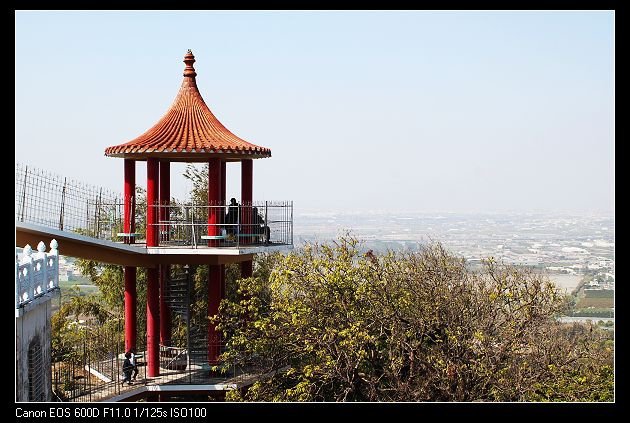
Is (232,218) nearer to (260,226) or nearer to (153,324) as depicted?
(260,226)

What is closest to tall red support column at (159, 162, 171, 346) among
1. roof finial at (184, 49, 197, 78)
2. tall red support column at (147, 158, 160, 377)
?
tall red support column at (147, 158, 160, 377)

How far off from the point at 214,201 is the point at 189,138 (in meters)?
1.52

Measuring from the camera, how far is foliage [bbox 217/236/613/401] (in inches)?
774

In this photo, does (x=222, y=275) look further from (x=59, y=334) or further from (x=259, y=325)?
(x=59, y=334)

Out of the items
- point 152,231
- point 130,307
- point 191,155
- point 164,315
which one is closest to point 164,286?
point 164,315

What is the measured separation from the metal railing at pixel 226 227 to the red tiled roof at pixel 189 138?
1.17m

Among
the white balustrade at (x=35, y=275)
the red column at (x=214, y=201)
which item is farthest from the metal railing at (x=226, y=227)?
the white balustrade at (x=35, y=275)

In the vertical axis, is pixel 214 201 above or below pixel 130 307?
above

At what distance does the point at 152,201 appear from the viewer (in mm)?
21016

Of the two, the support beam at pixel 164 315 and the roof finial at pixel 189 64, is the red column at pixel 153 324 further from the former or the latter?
the roof finial at pixel 189 64

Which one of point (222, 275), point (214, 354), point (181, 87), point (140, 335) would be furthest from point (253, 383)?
point (140, 335)

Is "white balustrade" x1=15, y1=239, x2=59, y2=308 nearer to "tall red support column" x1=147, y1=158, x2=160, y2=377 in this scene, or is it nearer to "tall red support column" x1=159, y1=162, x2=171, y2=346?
"tall red support column" x1=147, y1=158, x2=160, y2=377

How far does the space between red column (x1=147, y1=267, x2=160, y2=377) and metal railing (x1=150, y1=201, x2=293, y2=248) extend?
86 centimetres

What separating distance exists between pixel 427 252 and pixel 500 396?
12.4ft
